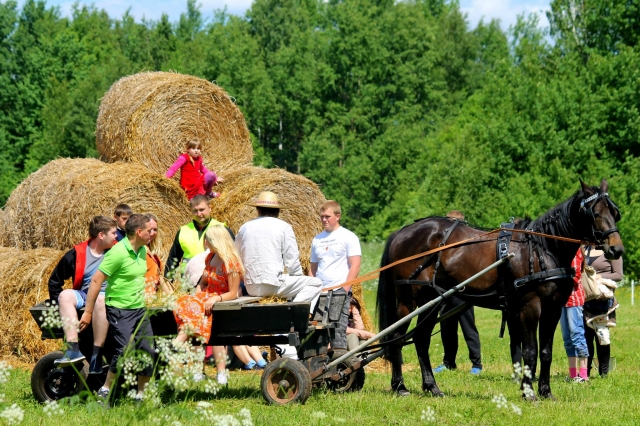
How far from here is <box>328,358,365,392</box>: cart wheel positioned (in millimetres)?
8164

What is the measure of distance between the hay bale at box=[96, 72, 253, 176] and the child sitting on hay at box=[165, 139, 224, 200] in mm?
718

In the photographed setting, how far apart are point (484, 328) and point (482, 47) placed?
41.5 m

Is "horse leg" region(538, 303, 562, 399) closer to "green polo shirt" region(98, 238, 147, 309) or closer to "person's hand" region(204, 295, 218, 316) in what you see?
"person's hand" region(204, 295, 218, 316)

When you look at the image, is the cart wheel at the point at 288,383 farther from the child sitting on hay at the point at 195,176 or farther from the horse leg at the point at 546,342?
the child sitting on hay at the point at 195,176

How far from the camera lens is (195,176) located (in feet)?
38.1

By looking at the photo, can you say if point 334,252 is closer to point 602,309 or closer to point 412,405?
point 412,405

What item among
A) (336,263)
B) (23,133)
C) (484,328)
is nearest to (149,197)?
(336,263)

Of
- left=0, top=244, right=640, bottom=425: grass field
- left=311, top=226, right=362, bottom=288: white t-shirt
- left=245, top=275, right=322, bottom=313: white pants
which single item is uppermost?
left=311, top=226, right=362, bottom=288: white t-shirt

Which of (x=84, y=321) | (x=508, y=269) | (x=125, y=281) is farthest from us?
(x=508, y=269)

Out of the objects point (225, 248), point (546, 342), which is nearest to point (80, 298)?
point (225, 248)

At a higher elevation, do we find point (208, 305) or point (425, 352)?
point (208, 305)

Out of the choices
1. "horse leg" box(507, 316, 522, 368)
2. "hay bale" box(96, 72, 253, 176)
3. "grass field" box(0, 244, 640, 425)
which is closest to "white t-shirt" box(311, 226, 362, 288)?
"grass field" box(0, 244, 640, 425)

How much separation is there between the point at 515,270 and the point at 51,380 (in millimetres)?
4172

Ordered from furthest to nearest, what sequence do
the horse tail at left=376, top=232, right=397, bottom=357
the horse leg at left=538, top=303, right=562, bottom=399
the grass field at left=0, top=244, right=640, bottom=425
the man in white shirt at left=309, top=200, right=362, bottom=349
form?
the man in white shirt at left=309, top=200, right=362, bottom=349
the horse tail at left=376, top=232, right=397, bottom=357
the horse leg at left=538, top=303, right=562, bottom=399
the grass field at left=0, top=244, right=640, bottom=425
